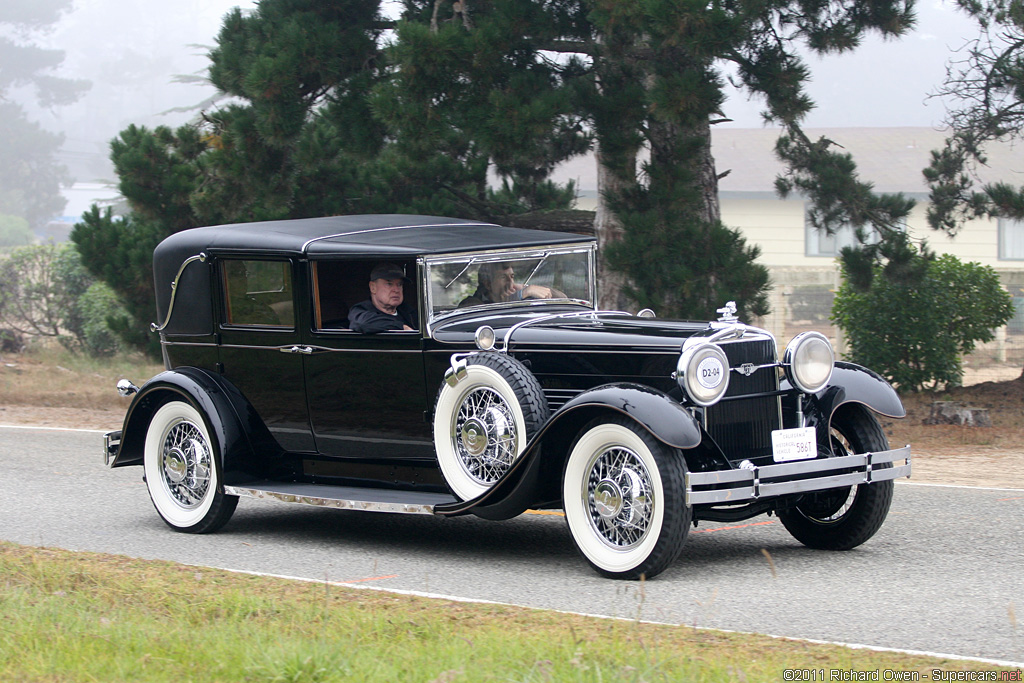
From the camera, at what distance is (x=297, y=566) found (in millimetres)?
6660

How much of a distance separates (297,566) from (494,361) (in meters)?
1.60

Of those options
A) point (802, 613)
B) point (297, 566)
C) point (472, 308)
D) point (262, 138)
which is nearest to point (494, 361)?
point (472, 308)

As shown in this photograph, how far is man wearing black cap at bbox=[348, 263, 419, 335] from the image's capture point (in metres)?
7.27

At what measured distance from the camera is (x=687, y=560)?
652 centimetres

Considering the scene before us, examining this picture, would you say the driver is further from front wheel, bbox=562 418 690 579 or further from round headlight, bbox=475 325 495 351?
front wheel, bbox=562 418 690 579

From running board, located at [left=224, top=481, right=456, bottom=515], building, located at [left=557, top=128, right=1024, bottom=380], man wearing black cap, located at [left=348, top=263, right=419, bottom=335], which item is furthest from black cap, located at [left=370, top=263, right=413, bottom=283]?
building, located at [left=557, top=128, right=1024, bottom=380]

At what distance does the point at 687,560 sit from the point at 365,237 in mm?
2818

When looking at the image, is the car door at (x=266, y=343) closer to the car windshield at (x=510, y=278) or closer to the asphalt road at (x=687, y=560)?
the asphalt road at (x=687, y=560)

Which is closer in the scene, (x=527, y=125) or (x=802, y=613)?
(x=802, y=613)

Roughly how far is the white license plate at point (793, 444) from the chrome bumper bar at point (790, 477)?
67 millimetres

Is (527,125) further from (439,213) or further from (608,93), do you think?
(439,213)

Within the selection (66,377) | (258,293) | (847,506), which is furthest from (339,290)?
(66,377)

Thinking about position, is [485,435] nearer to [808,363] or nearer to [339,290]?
[339,290]

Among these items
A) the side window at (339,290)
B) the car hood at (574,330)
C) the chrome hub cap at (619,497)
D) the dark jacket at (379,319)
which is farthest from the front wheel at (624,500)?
the side window at (339,290)
